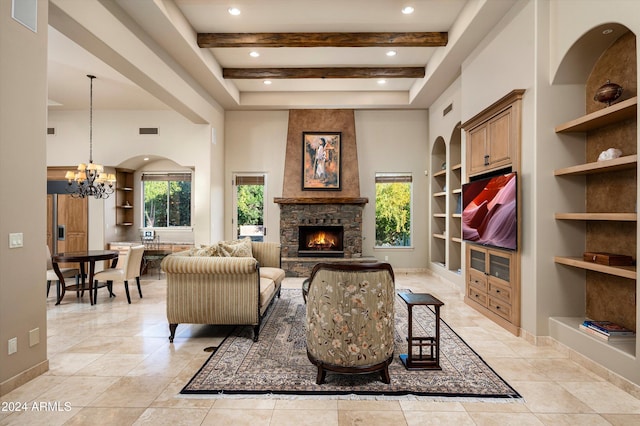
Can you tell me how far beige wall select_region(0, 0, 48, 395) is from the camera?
2447 millimetres

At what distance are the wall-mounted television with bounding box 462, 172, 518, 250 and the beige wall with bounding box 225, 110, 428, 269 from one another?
316 centimetres

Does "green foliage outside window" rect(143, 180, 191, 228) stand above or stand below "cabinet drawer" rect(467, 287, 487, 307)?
above

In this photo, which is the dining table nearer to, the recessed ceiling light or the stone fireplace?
the stone fireplace

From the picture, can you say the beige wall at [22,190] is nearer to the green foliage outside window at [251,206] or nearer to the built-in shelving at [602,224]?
the built-in shelving at [602,224]

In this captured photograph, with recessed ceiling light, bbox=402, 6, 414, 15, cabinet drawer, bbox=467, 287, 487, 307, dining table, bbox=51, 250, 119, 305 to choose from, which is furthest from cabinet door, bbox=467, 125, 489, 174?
dining table, bbox=51, 250, 119, 305

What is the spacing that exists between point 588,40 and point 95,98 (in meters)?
7.81

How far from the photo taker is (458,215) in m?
6.10

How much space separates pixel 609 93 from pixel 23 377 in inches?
207

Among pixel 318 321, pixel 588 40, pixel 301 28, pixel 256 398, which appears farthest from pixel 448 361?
pixel 301 28

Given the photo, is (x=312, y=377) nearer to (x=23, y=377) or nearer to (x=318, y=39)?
(x=23, y=377)

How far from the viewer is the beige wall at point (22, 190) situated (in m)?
Result: 2.45

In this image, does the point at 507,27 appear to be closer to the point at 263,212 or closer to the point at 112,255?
the point at 263,212

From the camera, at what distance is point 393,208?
8055 mm

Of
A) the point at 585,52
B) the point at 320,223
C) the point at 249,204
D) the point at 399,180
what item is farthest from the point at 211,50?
the point at 585,52
